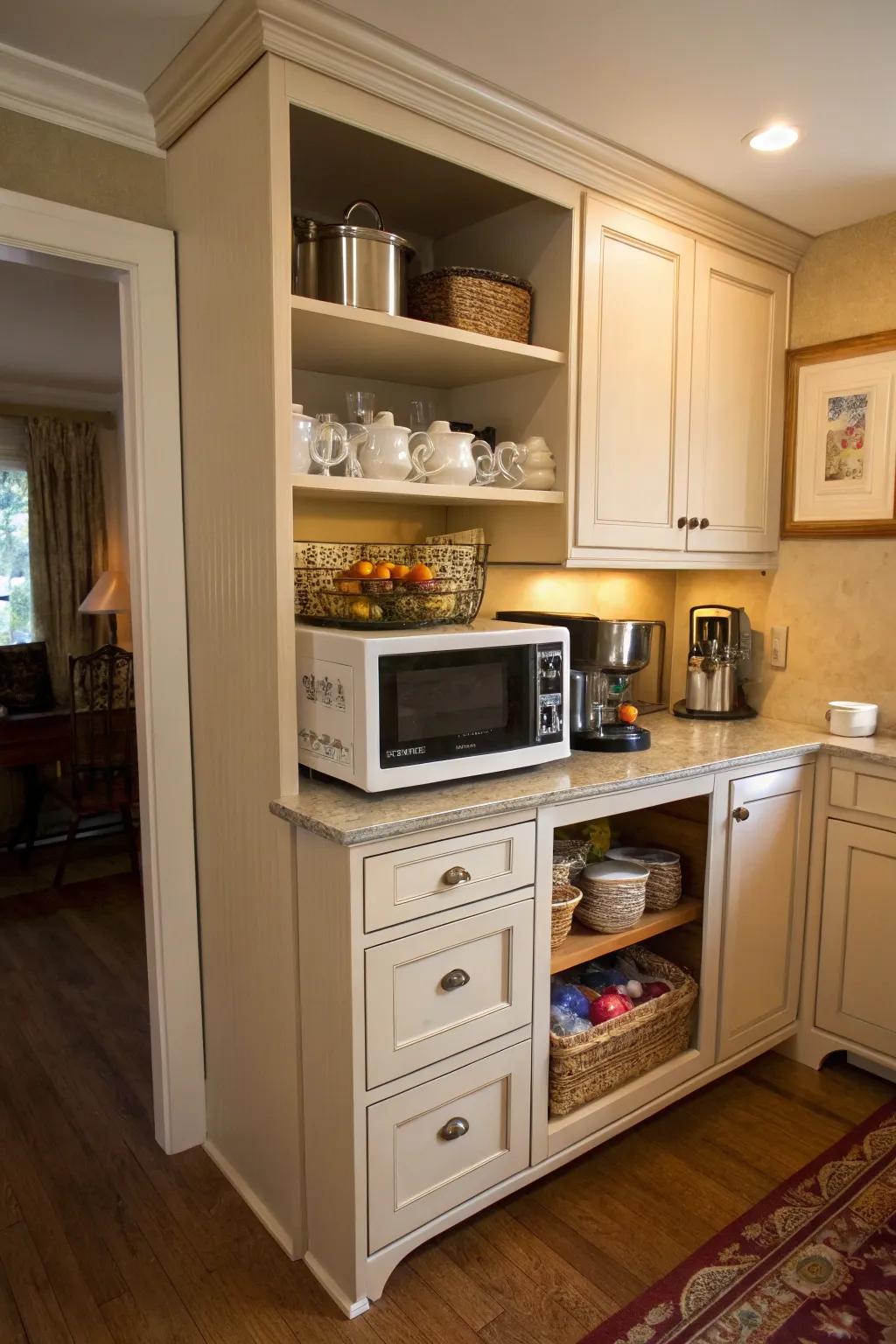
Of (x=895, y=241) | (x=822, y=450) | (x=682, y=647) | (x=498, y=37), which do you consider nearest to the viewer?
(x=498, y=37)

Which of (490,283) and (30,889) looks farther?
(30,889)

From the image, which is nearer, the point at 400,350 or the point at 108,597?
the point at 400,350

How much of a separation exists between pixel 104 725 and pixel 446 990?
9.94 ft

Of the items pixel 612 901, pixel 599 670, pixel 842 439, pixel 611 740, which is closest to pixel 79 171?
pixel 599 670

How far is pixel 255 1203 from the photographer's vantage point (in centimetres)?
198

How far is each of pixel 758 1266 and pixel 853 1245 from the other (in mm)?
227

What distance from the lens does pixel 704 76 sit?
70.6 inches

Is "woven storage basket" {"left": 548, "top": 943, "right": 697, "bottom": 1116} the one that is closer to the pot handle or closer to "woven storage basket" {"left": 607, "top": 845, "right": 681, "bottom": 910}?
"woven storage basket" {"left": 607, "top": 845, "right": 681, "bottom": 910}

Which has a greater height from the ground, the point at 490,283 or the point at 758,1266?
the point at 490,283

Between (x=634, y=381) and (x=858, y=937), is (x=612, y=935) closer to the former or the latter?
(x=858, y=937)

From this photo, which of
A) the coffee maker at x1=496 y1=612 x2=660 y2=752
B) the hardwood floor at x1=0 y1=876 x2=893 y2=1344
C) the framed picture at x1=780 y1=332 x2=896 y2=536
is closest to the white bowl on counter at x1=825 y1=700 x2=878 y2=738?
the framed picture at x1=780 y1=332 x2=896 y2=536

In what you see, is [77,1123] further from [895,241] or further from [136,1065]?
[895,241]

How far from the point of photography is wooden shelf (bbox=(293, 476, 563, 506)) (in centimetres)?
176

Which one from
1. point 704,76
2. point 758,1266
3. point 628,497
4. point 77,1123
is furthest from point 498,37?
point 77,1123
